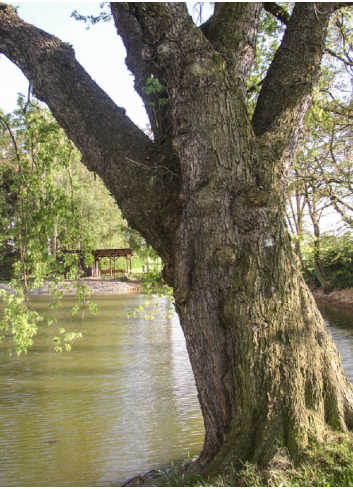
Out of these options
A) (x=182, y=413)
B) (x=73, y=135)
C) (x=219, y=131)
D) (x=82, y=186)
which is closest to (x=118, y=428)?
(x=182, y=413)

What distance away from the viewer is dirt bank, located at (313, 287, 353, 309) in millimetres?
19422

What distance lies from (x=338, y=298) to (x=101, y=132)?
18704 millimetres

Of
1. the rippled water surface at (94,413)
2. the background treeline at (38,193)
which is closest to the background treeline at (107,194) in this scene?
the background treeline at (38,193)

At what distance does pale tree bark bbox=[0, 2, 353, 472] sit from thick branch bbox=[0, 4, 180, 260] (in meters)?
0.01

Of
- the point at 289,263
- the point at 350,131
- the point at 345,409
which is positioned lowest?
the point at 345,409

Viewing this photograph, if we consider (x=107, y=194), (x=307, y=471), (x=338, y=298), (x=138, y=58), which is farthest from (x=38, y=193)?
(x=338, y=298)

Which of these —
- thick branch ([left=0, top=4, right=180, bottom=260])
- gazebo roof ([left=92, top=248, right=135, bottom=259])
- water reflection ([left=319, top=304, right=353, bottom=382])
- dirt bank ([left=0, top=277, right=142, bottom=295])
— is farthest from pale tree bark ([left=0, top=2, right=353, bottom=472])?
gazebo roof ([left=92, top=248, right=135, bottom=259])

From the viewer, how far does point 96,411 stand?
6.96 m

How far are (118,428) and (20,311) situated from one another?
2304 millimetres

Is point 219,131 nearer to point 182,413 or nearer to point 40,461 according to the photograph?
point 40,461

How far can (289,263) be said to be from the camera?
3518mm

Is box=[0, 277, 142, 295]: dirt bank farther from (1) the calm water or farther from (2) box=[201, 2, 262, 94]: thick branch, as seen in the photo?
(2) box=[201, 2, 262, 94]: thick branch

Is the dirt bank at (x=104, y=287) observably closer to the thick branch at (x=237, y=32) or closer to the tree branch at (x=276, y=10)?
the tree branch at (x=276, y=10)

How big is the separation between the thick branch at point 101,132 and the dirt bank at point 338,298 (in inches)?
665
